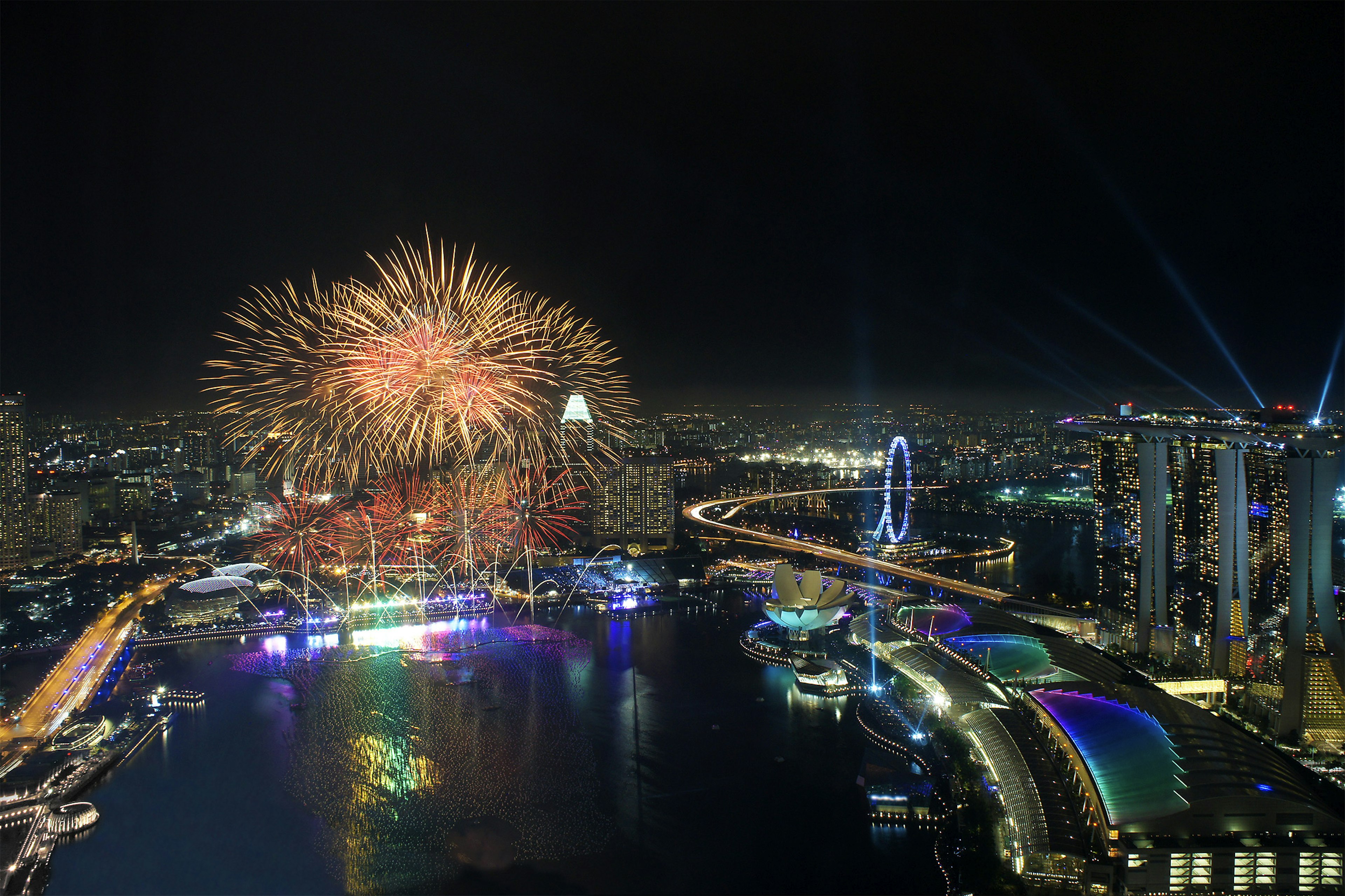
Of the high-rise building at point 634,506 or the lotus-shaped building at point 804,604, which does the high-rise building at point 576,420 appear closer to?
the lotus-shaped building at point 804,604

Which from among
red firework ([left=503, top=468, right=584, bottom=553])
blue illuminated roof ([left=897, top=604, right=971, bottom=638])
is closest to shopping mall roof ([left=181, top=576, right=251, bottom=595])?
red firework ([left=503, top=468, right=584, bottom=553])

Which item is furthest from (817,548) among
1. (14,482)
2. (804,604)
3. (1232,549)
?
(14,482)

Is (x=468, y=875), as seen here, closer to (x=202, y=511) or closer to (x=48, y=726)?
(x=48, y=726)

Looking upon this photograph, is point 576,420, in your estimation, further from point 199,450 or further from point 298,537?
point 199,450

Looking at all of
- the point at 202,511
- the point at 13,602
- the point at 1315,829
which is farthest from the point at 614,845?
the point at 202,511

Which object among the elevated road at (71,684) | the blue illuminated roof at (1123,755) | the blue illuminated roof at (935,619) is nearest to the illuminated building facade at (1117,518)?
the blue illuminated roof at (935,619)

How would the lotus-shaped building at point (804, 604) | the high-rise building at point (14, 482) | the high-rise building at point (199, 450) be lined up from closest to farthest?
the lotus-shaped building at point (804, 604)
the high-rise building at point (14, 482)
the high-rise building at point (199, 450)

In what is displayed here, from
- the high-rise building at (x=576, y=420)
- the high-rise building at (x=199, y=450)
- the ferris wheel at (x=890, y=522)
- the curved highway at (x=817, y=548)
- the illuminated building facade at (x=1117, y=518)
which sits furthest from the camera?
the high-rise building at (x=199, y=450)
